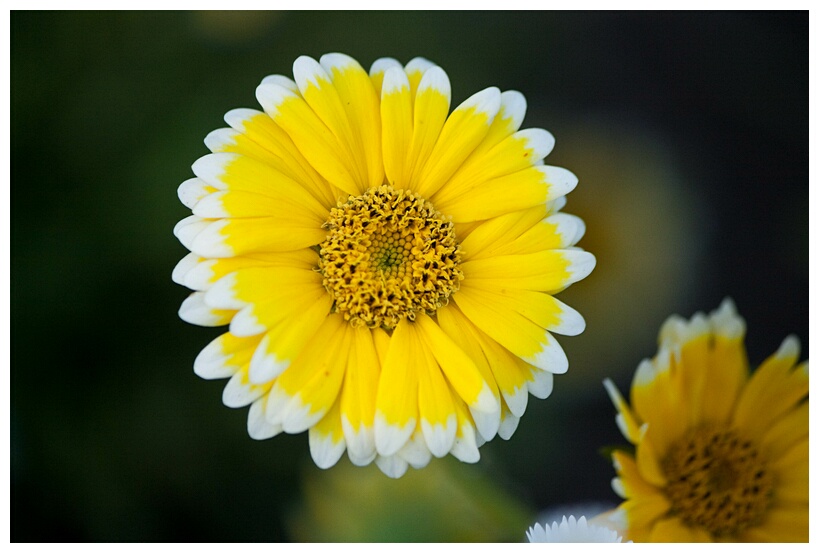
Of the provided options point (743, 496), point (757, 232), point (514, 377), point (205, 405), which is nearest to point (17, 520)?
point (205, 405)

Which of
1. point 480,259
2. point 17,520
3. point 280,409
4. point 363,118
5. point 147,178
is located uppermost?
point 363,118

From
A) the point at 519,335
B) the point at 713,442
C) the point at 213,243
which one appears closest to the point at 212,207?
the point at 213,243

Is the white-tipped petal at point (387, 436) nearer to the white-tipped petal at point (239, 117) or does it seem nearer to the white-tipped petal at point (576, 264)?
the white-tipped petal at point (576, 264)

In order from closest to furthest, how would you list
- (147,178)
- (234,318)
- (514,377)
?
(234,318)
(514,377)
(147,178)

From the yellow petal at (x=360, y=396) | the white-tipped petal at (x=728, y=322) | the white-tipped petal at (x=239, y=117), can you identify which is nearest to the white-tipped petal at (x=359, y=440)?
the yellow petal at (x=360, y=396)

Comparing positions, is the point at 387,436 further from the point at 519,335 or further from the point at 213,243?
the point at 213,243
